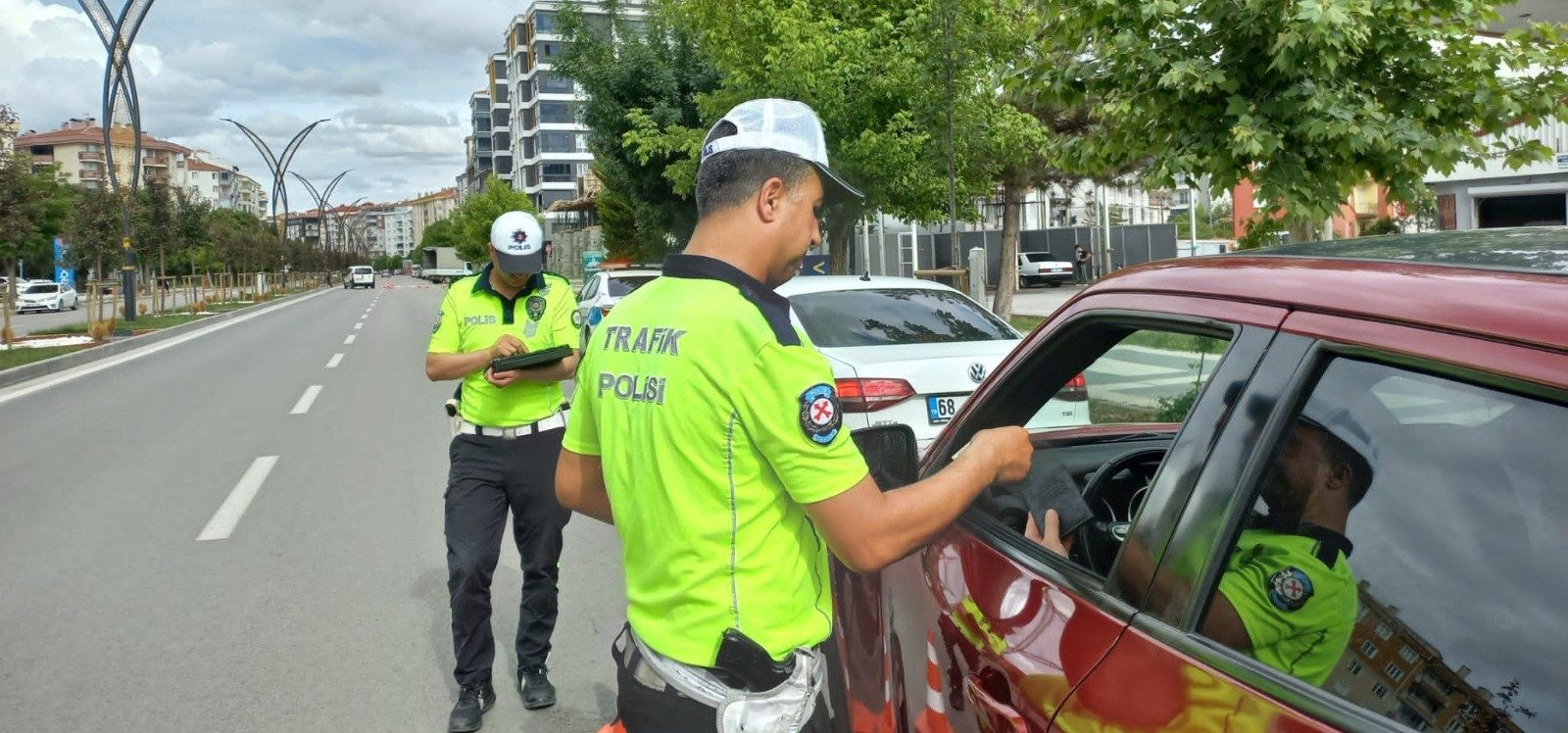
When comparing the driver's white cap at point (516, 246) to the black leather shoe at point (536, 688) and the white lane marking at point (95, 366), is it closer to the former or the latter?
the black leather shoe at point (536, 688)

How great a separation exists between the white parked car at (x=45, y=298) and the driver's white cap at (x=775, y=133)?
53.4m

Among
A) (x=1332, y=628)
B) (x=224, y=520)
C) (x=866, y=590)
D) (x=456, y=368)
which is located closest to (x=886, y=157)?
(x=224, y=520)

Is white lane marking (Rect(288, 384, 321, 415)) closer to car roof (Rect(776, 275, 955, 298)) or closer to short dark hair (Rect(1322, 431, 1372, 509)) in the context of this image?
car roof (Rect(776, 275, 955, 298))

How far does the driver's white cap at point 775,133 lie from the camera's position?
74.4 inches

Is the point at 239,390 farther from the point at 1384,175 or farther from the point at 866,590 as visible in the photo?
the point at 866,590

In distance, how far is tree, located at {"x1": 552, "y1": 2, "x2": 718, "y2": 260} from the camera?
A: 22.6 metres

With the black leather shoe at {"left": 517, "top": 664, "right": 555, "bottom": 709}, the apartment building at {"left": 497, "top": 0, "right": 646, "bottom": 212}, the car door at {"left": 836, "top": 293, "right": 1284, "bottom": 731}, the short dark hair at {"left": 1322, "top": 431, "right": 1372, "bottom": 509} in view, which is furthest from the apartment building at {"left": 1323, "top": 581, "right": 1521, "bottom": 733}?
the apartment building at {"left": 497, "top": 0, "right": 646, "bottom": 212}

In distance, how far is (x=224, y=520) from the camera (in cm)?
738

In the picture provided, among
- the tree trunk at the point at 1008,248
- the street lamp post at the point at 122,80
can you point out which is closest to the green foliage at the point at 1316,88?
the tree trunk at the point at 1008,248

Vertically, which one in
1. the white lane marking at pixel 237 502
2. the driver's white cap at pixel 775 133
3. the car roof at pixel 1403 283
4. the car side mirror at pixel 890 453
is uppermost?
the driver's white cap at pixel 775 133

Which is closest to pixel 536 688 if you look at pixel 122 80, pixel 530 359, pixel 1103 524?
pixel 530 359

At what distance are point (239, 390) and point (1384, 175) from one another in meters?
13.0

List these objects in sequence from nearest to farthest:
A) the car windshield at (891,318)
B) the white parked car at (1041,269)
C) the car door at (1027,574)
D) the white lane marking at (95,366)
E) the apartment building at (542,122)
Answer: the car door at (1027,574) < the car windshield at (891,318) < the white lane marking at (95,366) < the white parked car at (1041,269) < the apartment building at (542,122)

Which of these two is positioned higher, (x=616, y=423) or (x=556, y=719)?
(x=616, y=423)
